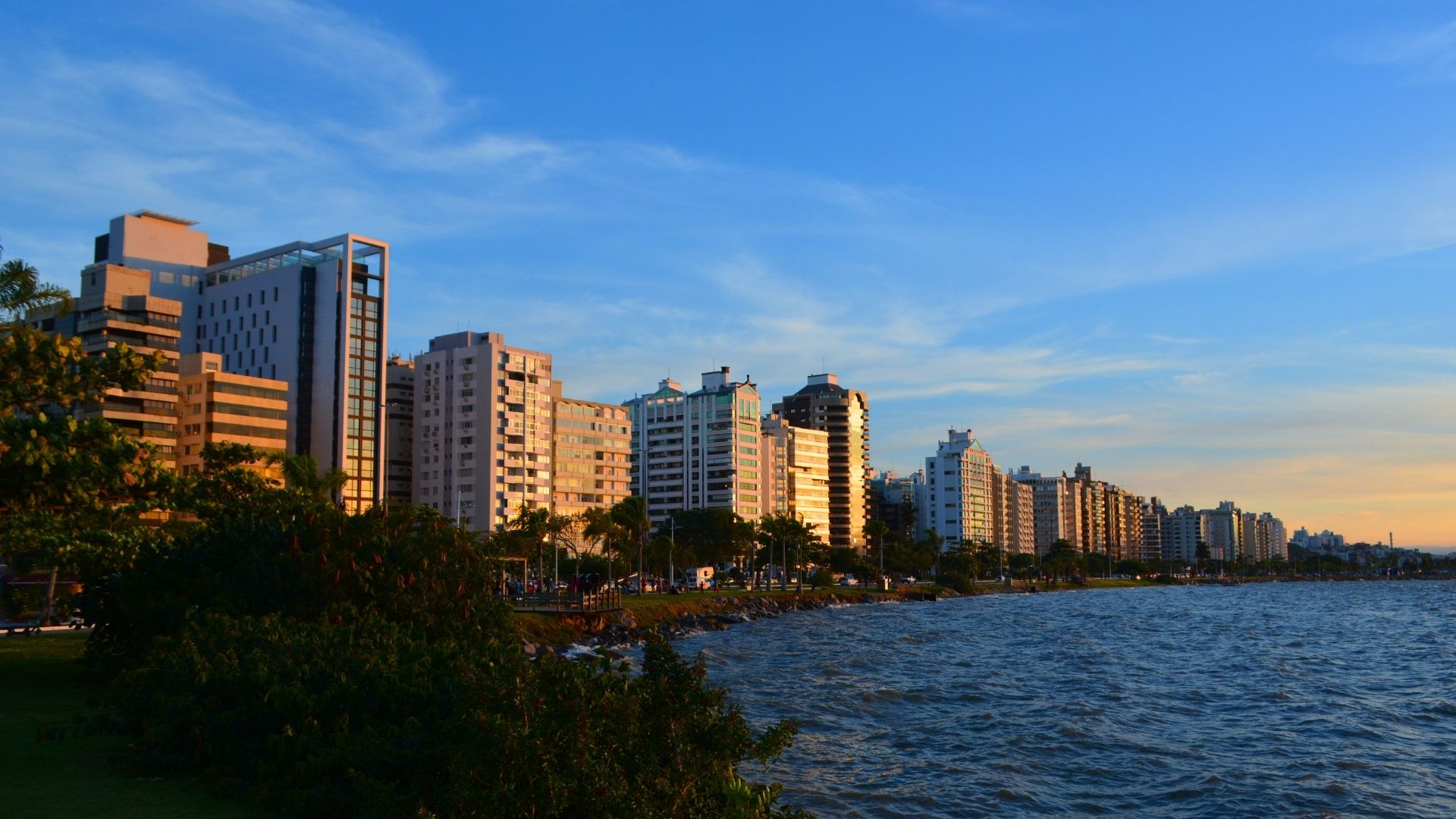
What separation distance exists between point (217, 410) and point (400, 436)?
49.5 m

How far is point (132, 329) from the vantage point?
111 meters

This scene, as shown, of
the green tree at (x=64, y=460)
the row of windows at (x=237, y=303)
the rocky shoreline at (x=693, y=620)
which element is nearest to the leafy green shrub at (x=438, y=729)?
the rocky shoreline at (x=693, y=620)

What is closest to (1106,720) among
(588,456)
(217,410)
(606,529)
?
(606,529)

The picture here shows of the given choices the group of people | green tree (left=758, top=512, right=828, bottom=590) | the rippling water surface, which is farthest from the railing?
green tree (left=758, top=512, right=828, bottom=590)

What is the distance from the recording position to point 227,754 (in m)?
15.8

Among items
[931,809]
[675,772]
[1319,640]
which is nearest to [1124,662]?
[1319,640]

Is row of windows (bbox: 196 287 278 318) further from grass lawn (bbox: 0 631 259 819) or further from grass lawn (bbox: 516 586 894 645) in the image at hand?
grass lawn (bbox: 0 631 259 819)

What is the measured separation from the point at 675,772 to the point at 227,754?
7236 mm

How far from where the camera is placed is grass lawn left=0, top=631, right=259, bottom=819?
13.5 metres

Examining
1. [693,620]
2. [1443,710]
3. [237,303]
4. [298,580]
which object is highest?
[237,303]

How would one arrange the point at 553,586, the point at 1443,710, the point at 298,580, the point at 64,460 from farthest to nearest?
the point at 553,586
the point at 1443,710
the point at 298,580
the point at 64,460

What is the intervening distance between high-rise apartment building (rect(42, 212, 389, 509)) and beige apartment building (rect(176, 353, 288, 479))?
6568 millimetres

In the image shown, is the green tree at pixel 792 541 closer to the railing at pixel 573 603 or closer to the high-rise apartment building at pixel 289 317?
the high-rise apartment building at pixel 289 317

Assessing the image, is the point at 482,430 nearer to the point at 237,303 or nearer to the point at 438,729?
the point at 237,303
